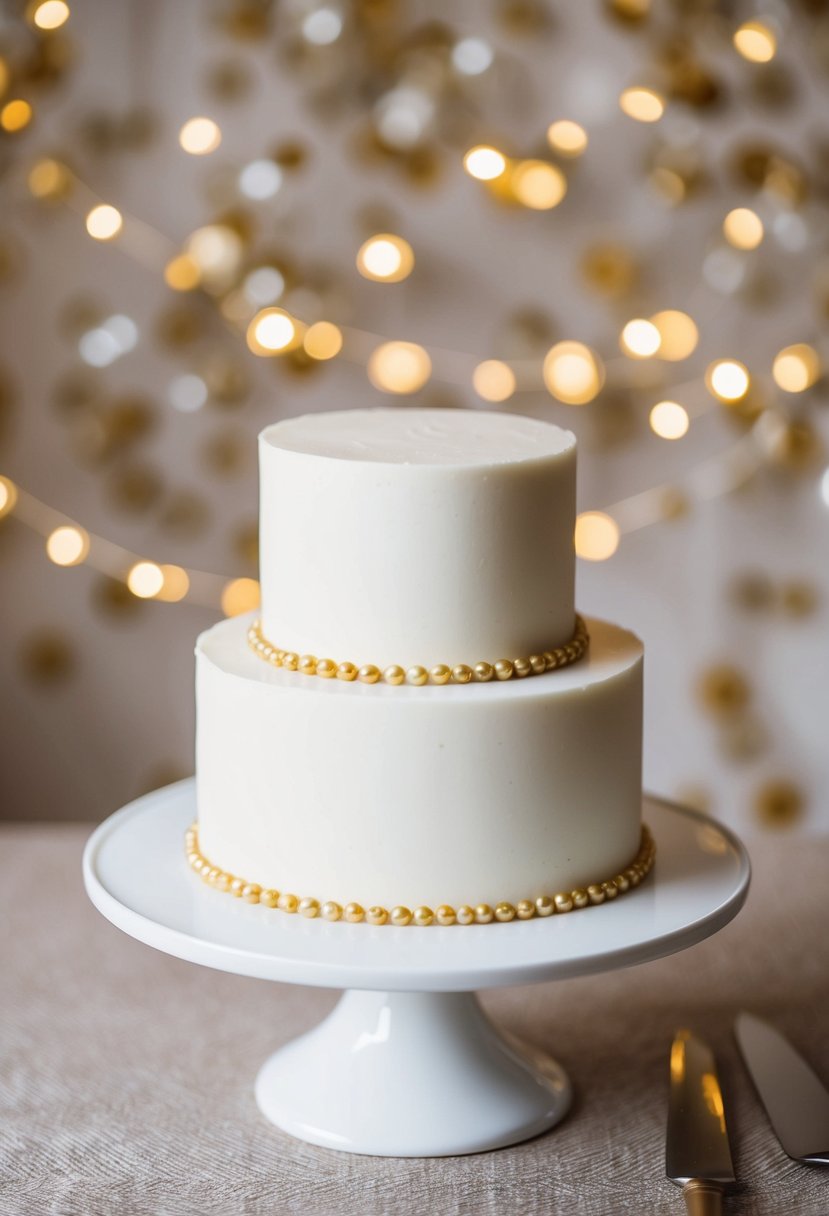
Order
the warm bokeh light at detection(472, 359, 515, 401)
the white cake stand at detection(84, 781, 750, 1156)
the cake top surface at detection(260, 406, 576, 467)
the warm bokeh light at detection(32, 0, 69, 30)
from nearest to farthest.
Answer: the white cake stand at detection(84, 781, 750, 1156) → the cake top surface at detection(260, 406, 576, 467) → the warm bokeh light at detection(32, 0, 69, 30) → the warm bokeh light at detection(472, 359, 515, 401)

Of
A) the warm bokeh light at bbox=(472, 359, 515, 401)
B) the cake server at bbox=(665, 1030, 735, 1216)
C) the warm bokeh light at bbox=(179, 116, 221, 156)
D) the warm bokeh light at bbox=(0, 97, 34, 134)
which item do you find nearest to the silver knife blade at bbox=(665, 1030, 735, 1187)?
the cake server at bbox=(665, 1030, 735, 1216)

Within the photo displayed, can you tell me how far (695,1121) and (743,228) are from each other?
1391mm

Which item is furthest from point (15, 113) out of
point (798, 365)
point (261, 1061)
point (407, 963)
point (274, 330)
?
point (407, 963)

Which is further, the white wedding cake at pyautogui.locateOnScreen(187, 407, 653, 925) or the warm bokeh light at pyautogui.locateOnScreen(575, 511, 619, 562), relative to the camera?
the warm bokeh light at pyautogui.locateOnScreen(575, 511, 619, 562)

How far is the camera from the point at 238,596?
2.23 metres

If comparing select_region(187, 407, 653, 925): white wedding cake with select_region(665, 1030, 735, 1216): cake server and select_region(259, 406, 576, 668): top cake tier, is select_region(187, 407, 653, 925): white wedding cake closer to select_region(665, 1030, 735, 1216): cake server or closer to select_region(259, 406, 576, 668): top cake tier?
select_region(259, 406, 576, 668): top cake tier

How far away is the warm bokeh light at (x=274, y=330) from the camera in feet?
6.97

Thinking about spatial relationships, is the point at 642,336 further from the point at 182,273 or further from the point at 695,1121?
the point at 695,1121

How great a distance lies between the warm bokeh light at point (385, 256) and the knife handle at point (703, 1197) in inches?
55.6

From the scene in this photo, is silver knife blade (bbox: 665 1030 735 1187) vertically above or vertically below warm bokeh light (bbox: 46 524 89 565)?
below

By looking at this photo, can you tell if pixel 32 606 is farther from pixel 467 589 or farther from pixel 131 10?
pixel 467 589

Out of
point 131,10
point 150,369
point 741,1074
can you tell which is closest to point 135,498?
point 150,369

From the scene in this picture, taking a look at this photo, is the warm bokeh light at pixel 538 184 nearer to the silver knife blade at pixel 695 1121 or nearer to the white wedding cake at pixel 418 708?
the white wedding cake at pixel 418 708

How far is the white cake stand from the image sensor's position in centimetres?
100
